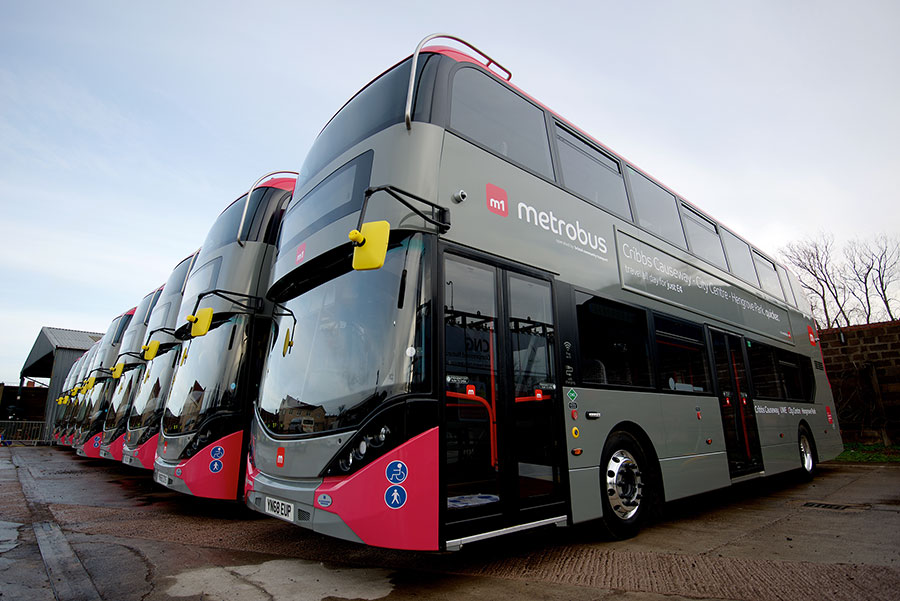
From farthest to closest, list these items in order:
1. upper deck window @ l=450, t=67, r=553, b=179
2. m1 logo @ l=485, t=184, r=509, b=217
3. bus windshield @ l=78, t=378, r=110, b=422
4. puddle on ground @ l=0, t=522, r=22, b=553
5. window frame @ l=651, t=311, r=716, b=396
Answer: bus windshield @ l=78, t=378, r=110, b=422 → window frame @ l=651, t=311, r=716, b=396 → puddle on ground @ l=0, t=522, r=22, b=553 → upper deck window @ l=450, t=67, r=553, b=179 → m1 logo @ l=485, t=184, r=509, b=217

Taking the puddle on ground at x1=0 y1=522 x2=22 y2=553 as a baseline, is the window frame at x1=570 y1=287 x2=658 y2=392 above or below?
above

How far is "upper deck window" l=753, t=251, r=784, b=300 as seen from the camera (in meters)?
9.38

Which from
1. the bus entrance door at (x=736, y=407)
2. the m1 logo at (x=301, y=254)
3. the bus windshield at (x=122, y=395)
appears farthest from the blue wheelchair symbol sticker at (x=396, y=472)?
the bus windshield at (x=122, y=395)

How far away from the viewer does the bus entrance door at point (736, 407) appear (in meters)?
6.60

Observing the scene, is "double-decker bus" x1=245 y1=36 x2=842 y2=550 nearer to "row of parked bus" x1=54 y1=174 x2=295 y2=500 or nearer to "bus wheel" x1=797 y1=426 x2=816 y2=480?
"row of parked bus" x1=54 y1=174 x2=295 y2=500

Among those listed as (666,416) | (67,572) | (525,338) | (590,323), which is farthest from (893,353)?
(67,572)

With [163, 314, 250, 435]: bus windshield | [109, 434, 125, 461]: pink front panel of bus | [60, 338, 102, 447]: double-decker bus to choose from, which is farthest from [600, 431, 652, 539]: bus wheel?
[60, 338, 102, 447]: double-decker bus

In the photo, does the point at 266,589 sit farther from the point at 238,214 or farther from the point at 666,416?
the point at 238,214

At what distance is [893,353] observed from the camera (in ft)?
43.1

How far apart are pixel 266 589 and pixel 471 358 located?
7.02 feet

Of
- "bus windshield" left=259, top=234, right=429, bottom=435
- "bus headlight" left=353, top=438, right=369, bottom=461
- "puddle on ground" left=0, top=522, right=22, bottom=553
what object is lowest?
"puddle on ground" left=0, top=522, right=22, bottom=553

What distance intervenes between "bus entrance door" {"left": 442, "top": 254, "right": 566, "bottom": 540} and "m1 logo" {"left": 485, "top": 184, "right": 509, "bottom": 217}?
0.57 m

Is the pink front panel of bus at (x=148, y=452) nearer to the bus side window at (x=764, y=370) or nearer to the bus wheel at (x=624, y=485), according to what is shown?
the bus wheel at (x=624, y=485)

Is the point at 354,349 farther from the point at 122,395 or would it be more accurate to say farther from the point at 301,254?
the point at 122,395
